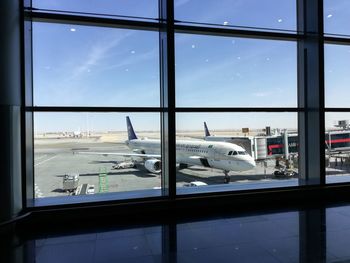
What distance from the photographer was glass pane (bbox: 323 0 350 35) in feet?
15.7

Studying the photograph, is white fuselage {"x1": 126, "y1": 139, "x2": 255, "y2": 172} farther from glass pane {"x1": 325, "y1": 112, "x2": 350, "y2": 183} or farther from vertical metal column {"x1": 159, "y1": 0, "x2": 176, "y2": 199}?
glass pane {"x1": 325, "y1": 112, "x2": 350, "y2": 183}

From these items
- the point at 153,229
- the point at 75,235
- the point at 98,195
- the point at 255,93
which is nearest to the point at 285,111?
the point at 255,93

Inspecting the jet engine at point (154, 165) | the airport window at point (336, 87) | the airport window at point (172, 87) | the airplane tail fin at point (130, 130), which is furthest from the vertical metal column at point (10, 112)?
the airport window at point (336, 87)

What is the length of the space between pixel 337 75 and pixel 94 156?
437 centimetres

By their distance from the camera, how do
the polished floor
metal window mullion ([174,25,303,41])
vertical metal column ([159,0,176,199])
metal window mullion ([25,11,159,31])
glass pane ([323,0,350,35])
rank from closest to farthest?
1. the polished floor
2. metal window mullion ([25,11,159,31])
3. vertical metal column ([159,0,176,199])
4. metal window mullion ([174,25,303,41])
5. glass pane ([323,0,350,35])

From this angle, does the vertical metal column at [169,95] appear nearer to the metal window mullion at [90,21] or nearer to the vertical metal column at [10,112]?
the metal window mullion at [90,21]

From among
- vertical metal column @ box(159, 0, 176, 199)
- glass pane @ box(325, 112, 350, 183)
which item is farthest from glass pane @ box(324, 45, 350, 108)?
vertical metal column @ box(159, 0, 176, 199)

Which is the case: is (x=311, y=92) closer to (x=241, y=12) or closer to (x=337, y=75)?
(x=337, y=75)

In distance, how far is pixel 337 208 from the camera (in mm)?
4000

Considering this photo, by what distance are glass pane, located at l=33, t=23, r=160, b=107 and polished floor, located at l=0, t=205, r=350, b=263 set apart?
5.67 feet

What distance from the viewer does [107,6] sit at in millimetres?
3951

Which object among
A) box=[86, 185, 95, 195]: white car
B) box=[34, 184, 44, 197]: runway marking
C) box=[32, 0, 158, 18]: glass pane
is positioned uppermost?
box=[32, 0, 158, 18]: glass pane

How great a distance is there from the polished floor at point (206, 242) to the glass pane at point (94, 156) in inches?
34.0

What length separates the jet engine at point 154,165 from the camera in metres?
4.26
